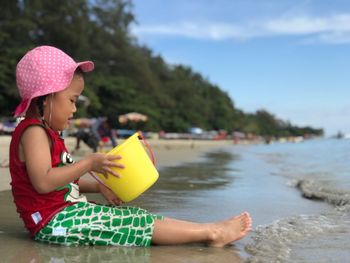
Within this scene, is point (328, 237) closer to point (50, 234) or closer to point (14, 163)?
point (50, 234)

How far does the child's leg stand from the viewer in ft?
8.16

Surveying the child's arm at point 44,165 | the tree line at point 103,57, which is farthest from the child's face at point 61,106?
the tree line at point 103,57

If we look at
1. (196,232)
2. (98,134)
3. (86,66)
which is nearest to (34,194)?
(86,66)

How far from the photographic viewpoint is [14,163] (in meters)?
2.42

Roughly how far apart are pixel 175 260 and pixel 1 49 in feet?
90.7

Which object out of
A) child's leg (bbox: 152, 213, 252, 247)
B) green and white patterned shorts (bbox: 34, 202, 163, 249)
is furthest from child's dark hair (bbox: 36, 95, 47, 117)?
child's leg (bbox: 152, 213, 252, 247)

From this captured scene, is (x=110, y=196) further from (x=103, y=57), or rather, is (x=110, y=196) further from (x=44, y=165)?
(x=103, y=57)

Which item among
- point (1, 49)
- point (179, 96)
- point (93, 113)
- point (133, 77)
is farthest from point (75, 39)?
point (179, 96)

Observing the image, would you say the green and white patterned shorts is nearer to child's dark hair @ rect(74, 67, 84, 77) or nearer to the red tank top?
the red tank top

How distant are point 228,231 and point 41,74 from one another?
1249mm

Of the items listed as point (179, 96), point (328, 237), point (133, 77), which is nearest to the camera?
point (328, 237)

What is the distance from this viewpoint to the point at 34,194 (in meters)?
2.36

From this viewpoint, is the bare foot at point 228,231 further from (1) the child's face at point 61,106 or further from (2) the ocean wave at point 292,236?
(1) the child's face at point 61,106

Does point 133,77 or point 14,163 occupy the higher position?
point 133,77
